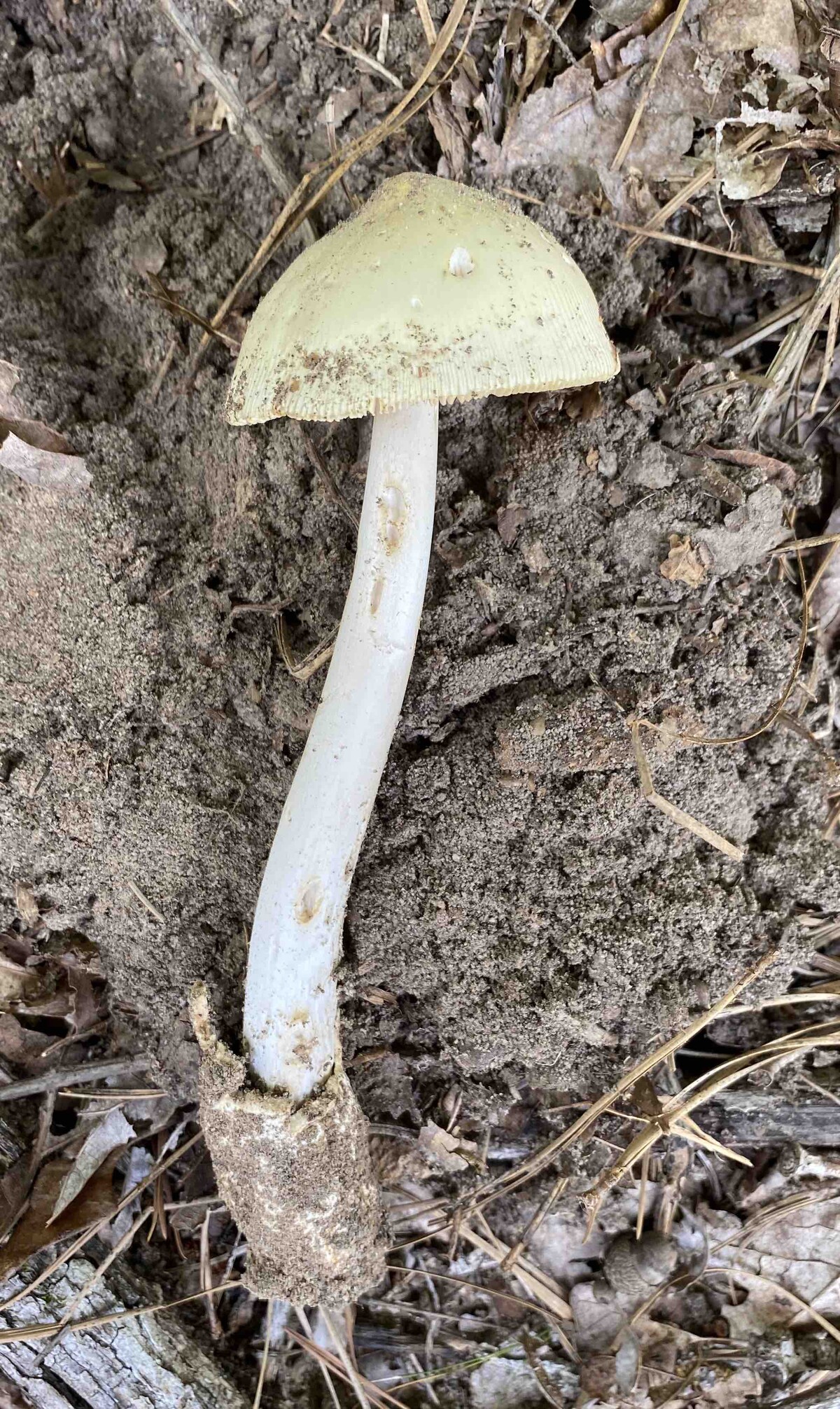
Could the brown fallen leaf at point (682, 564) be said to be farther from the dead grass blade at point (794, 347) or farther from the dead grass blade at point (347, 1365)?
the dead grass blade at point (347, 1365)

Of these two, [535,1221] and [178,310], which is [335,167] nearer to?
[178,310]

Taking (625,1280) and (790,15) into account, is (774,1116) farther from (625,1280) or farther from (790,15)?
(790,15)

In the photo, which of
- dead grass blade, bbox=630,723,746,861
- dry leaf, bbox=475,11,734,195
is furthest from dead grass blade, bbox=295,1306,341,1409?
dry leaf, bbox=475,11,734,195

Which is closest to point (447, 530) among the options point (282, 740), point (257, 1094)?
point (282, 740)

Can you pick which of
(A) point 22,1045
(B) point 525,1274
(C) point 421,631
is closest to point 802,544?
(C) point 421,631

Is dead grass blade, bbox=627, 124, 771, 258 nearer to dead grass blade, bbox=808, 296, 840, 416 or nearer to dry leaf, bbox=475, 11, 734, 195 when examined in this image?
dry leaf, bbox=475, 11, 734, 195

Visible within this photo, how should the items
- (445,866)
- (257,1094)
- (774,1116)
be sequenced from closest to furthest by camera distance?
(257,1094), (445,866), (774,1116)

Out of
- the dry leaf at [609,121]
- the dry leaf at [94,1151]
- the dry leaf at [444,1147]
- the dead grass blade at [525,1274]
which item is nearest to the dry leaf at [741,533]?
the dry leaf at [609,121]
